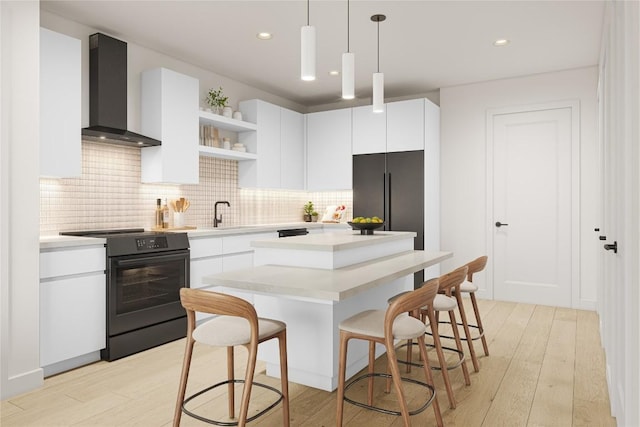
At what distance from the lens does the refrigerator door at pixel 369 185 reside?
5734 mm

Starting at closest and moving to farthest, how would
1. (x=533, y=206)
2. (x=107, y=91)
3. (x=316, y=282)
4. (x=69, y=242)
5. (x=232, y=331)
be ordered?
(x=232, y=331), (x=316, y=282), (x=69, y=242), (x=107, y=91), (x=533, y=206)

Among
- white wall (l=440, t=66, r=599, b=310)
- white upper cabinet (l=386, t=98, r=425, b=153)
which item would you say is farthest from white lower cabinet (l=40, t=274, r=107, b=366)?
white wall (l=440, t=66, r=599, b=310)

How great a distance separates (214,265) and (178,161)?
3.50 ft

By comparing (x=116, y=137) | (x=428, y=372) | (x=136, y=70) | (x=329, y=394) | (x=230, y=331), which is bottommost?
(x=329, y=394)

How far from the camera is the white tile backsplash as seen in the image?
3.72 m

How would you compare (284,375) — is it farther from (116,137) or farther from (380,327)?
(116,137)

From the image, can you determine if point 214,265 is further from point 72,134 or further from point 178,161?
point 72,134

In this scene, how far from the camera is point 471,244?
18.9 feet

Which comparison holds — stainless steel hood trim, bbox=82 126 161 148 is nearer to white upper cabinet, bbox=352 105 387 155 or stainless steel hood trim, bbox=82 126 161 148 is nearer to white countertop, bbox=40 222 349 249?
white countertop, bbox=40 222 349 249

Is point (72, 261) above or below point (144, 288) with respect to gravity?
above

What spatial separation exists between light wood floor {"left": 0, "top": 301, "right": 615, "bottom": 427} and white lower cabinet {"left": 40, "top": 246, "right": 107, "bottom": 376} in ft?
0.42

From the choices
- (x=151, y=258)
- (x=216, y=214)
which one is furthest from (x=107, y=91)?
(x=216, y=214)

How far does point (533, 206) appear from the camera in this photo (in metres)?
5.37

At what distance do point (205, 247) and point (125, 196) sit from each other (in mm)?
887
